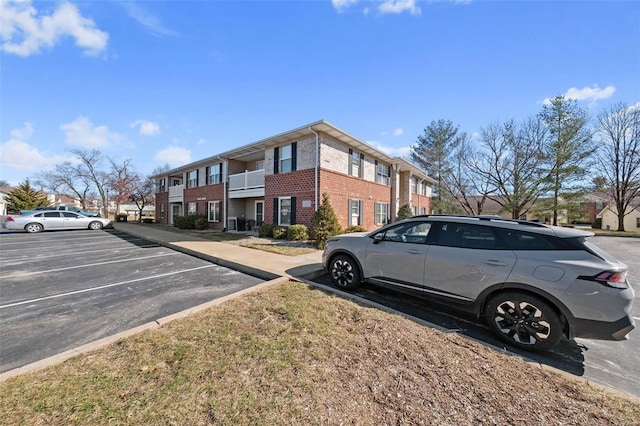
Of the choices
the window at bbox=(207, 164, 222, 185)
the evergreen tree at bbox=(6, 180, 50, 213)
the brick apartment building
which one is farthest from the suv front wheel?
the evergreen tree at bbox=(6, 180, 50, 213)

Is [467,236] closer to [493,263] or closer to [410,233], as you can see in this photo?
[493,263]

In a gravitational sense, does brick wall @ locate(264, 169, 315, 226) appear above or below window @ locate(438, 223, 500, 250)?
above

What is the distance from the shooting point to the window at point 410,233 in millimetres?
4496

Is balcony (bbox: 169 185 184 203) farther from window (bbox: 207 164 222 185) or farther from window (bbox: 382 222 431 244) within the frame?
window (bbox: 382 222 431 244)

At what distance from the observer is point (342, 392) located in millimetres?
2264

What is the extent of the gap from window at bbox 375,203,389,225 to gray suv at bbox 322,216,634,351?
41.4ft

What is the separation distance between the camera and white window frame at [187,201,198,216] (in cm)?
2132

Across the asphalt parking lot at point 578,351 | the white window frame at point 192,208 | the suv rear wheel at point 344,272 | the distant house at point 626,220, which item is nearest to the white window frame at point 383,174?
the suv rear wheel at point 344,272

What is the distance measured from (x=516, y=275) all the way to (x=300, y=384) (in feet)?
10.4

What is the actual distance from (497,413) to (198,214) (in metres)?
21.2

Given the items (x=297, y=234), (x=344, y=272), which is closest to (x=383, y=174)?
(x=297, y=234)

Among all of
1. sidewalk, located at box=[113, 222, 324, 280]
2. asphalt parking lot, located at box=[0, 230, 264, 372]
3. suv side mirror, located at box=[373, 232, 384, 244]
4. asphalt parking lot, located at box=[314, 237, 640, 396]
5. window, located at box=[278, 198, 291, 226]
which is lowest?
asphalt parking lot, located at box=[314, 237, 640, 396]

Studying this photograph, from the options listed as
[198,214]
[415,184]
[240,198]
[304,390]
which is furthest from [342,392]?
[415,184]

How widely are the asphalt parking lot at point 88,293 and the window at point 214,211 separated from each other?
9852mm
